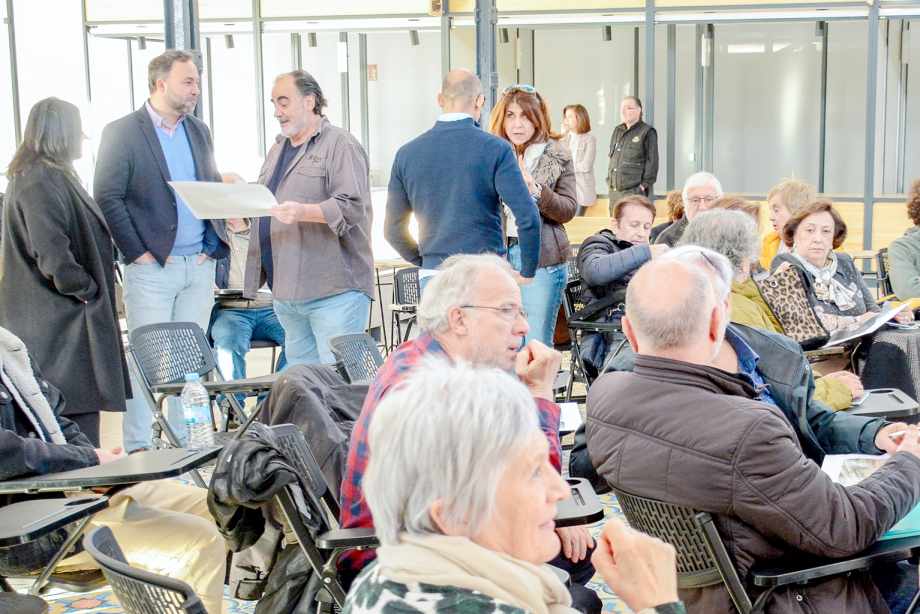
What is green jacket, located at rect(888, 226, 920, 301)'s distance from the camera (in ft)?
18.8

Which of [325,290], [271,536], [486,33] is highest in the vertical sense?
[486,33]

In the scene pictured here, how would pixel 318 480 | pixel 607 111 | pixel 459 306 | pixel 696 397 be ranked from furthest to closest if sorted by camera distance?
pixel 607 111
pixel 459 306
pixel 318 480
pixel 696 397

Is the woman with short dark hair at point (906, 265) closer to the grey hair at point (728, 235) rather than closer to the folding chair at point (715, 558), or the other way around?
the grey hair at point (728, 235)

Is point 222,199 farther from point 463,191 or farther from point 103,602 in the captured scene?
point 103,602

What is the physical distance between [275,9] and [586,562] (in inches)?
423

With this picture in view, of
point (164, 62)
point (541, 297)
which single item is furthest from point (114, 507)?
point (541, 297)

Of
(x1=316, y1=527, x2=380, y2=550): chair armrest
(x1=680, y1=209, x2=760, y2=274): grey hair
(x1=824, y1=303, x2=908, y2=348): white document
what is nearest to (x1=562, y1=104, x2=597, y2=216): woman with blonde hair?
(x1=824, y1=303, x2=908, y2=348): white document

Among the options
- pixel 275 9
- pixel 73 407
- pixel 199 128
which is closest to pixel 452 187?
pixel 199 128

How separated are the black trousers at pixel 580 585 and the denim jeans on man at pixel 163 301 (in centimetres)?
260

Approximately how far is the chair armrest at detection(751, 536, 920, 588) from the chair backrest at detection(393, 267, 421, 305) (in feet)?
18.7

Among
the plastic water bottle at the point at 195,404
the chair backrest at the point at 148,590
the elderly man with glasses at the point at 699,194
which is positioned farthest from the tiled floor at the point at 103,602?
the elderly man with glasses at the point at 699,194

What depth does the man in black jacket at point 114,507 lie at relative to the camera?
108 inches

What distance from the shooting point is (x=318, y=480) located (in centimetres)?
255

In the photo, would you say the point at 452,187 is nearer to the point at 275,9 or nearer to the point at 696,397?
the point at 696,397
